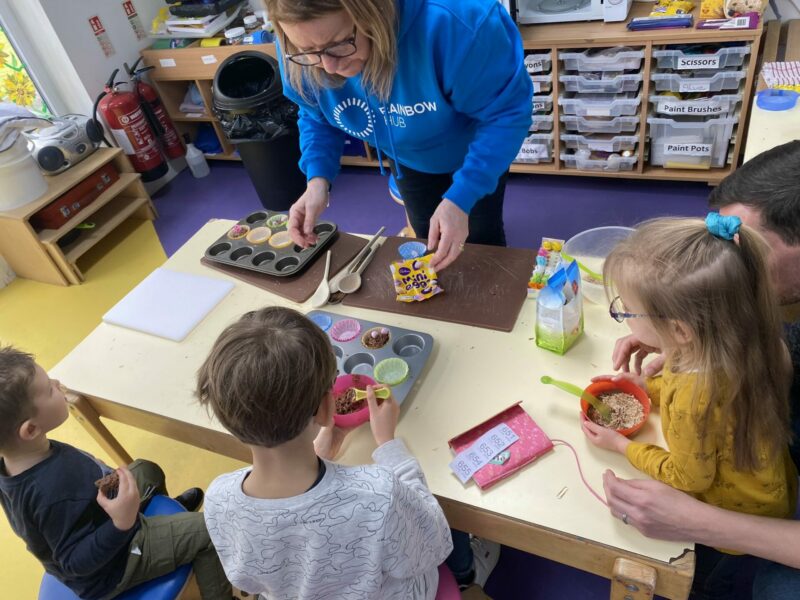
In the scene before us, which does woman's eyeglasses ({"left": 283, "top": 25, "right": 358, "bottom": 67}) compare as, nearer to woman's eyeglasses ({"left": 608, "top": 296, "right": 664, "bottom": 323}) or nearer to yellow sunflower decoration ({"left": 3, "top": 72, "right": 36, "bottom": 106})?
woman's eyeglasses ({"left": 608, "top": 296, "right": 664, "bottom": 323})

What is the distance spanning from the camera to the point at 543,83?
2646 mm

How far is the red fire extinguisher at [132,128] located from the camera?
124 inches

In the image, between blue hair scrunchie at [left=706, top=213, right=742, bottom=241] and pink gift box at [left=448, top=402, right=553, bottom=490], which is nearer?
blue hair scrunchie at [left=706, top=213, right=742, bottom=241]

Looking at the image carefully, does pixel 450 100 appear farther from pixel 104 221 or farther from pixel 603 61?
pixel 104 221

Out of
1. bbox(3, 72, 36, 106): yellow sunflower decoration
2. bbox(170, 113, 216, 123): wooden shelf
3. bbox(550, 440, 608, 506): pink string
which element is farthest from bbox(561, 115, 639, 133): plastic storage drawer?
bbox(3, 72, 36, 106): yellow sunflower decoration

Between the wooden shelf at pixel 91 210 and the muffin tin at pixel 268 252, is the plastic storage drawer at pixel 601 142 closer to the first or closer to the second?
the muffin tin at pixel 268 252

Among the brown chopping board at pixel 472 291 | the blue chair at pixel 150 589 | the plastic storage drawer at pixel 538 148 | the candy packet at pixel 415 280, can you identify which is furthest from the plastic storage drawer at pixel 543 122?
the blue chair at pixel 150 589

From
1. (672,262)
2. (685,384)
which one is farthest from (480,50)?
(685,384)

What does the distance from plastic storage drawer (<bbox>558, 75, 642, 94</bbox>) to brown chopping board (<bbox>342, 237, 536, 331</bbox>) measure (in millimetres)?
1442

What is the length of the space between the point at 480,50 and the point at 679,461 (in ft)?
2.86

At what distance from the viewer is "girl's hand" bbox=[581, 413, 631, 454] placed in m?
0.97

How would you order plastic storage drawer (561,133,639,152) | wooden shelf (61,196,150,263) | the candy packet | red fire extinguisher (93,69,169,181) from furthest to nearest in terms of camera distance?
red fire extinguisher (93,69,169,181), wooden shelf (61,196,150,263), plastic storage drawer (561,133,639,152), the candy packet

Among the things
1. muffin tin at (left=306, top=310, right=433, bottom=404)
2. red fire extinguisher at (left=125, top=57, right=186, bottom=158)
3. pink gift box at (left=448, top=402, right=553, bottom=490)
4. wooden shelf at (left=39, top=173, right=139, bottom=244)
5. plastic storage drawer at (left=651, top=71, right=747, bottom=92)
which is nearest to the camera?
pink gift box at (left=448, top=402, right=553, bottom=490)

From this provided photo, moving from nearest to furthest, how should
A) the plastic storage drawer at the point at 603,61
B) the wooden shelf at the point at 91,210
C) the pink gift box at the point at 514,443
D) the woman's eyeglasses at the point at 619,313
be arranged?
1. the woman's eyeglasses at the point at 619,313
2. the pink gift box at the point at 514,443
3. the plastic storage drawer at the point at 603,61
4. the wooden shelf at the point at 91,210
